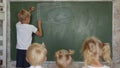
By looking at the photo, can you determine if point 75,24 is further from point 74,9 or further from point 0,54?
point 0,54

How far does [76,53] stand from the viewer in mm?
5719

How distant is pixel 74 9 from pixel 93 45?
3546 mm

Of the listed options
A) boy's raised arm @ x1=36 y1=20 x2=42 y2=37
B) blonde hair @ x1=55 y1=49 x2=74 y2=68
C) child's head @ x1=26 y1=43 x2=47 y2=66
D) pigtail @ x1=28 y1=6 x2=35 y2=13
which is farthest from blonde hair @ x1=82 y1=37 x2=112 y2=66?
pigtail @ x1=28 y1=6 x2=35 y2=13

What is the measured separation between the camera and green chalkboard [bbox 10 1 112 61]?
5691 millimetres

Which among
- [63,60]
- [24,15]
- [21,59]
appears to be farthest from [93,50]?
[21,59]

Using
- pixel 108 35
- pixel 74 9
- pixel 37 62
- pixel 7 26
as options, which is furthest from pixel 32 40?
pixel 37 62

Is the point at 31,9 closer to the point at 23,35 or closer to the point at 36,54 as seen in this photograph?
the point at 23,35

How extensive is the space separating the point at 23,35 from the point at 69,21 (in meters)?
0.90

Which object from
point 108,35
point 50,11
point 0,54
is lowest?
point 0,54

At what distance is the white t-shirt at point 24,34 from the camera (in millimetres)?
5410

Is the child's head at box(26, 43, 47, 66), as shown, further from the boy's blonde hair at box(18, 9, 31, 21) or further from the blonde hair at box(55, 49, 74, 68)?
the boy's blonde hair at box(18, 9, 31, 21)

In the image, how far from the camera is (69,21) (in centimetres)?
572

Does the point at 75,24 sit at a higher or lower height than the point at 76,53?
higher

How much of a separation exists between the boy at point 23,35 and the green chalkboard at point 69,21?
0.81 feet
